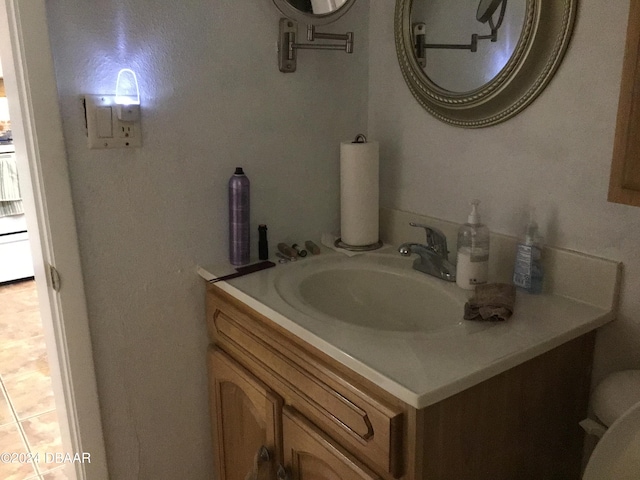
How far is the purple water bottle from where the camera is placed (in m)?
1.34

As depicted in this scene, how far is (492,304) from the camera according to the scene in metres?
1.05

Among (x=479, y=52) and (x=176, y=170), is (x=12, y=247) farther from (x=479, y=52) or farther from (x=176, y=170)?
(x=479, y=52)

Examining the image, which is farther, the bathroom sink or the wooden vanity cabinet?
the bathroom sink

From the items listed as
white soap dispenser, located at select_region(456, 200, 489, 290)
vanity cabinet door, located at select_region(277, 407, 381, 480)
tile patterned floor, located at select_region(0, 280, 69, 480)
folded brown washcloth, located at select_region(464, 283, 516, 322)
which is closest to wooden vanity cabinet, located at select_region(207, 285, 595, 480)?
vanity cabinet door, located at select_region(277, 407, 381, 480)

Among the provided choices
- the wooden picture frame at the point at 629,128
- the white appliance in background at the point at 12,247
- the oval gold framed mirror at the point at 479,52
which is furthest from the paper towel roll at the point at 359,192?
the white appliance in background at the point at 12,247

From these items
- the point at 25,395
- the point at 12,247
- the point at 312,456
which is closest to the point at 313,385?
the point at 312,456

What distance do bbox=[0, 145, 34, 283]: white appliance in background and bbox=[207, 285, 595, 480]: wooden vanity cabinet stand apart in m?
2.83

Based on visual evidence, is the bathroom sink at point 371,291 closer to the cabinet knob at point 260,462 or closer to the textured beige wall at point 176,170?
the textured beige wall at point 176,170

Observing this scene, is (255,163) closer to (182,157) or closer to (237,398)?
(182,157)

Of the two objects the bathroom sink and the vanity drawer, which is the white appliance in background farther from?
the bathroom sink

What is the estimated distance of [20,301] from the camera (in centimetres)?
345

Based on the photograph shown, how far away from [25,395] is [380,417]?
2.07m

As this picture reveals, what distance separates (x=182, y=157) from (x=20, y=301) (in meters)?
2.70

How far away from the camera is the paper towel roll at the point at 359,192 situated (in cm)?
142
